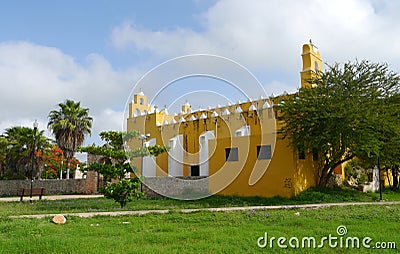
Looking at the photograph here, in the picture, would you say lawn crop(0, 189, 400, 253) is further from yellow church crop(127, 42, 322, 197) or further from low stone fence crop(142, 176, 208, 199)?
low stone fence crop(142, 176, 208, 199)

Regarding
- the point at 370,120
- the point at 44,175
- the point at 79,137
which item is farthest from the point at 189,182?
the point at 44,175

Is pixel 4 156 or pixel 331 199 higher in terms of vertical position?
pixel 4 156

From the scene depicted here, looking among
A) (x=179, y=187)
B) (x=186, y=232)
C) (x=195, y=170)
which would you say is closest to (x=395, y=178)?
(x=195, y=170)

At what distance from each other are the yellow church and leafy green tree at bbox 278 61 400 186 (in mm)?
1088

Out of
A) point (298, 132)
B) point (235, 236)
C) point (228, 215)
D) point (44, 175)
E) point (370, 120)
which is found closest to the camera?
point (235, 236)

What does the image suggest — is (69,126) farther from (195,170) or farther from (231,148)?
(231,148)

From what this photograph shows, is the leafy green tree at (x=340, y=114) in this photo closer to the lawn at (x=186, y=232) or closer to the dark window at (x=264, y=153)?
the dark window at (x=264, y=153)

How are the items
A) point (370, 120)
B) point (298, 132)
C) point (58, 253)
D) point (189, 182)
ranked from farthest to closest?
point (189, 182) → point (298, 132) → point (370, 120) → point (58, 253)

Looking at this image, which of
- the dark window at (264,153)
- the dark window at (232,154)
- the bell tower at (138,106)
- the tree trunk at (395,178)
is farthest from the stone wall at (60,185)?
the tree trunk at (395,178)

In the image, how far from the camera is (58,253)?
5949mm

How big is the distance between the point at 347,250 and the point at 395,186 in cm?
2223

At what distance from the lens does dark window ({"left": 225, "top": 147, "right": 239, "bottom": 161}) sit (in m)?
20.5

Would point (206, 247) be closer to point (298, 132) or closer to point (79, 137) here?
point (298, 132)

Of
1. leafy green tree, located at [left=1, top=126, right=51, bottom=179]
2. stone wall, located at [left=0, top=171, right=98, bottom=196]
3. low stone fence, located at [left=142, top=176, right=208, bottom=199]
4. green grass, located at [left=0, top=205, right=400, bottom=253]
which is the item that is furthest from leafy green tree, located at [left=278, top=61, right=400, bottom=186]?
leafy green tree, located at [left=1, top=126, right=51, bottom=179]
